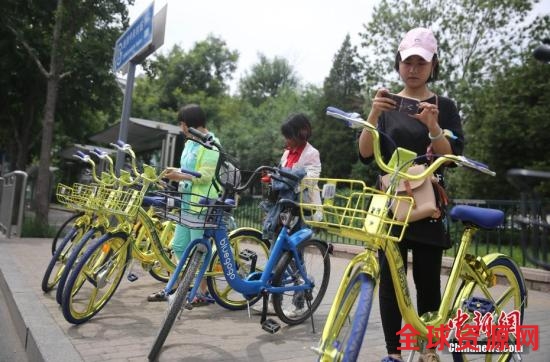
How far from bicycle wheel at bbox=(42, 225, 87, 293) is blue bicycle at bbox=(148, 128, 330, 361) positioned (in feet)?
5.34

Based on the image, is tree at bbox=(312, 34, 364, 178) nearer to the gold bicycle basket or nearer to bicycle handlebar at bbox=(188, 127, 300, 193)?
bicycle handlebar at bbox=(188, 127, 300, 193)

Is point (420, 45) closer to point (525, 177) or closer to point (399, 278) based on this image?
point (399, 278)

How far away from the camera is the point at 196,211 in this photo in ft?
10.9

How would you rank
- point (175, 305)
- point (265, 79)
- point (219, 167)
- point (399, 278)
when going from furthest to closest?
point (265, 79)
point (219, 167)
point (175, 305)
point (399, 278)

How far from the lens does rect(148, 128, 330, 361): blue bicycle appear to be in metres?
3.16

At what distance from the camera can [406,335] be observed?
7.94ft

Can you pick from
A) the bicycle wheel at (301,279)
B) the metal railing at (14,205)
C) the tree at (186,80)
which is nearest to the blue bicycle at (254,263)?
the bicycle wheel at (301,279)

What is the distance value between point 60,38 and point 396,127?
9.20 metres

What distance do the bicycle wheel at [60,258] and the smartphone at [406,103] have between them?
11.6 ft

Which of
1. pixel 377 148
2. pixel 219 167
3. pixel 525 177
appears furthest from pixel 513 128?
pixel 525 177

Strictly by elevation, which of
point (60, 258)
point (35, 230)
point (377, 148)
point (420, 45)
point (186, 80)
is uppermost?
point (186, 80)

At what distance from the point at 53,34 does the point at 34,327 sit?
852cm

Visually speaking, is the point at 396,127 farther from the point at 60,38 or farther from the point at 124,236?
the point at 60,38

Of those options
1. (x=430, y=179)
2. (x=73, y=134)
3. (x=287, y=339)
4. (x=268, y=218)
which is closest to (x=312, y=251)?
(x=268, y=218)
